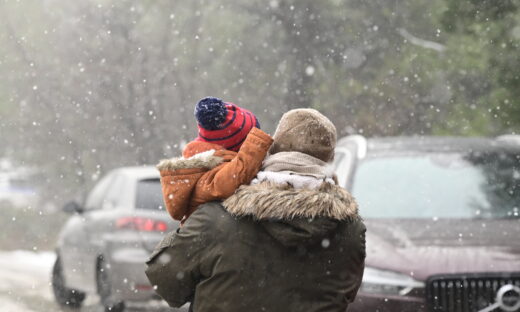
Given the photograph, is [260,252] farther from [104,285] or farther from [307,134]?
[104,285]

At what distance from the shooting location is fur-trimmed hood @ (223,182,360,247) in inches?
119

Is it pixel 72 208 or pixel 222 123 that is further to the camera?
pixel 72 208

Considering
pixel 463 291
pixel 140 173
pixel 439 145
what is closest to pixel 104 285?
pixel 140 173

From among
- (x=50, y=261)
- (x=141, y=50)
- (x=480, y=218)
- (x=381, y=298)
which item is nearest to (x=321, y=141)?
(x=381, y=298)

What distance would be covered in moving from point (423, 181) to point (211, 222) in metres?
4.44

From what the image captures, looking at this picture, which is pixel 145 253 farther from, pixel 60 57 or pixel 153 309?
pixel 60 57

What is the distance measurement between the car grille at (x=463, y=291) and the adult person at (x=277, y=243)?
8.50ft

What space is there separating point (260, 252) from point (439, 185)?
173 inches

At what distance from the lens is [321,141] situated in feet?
10.4

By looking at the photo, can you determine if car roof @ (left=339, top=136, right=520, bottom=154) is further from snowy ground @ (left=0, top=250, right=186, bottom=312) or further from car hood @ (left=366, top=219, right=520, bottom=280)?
snowy ground @ (left=0, top=250, right=186, bottom=312)

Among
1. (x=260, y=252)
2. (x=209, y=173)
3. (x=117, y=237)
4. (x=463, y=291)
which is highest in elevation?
(x=117, y=237)

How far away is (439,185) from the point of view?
7.25m

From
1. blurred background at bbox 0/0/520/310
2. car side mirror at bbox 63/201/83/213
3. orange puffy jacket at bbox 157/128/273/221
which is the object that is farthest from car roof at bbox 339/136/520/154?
blurred background at bbox 0/0/520/310

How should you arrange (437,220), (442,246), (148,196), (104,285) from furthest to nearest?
(148,196)
(104,285)
(437,220)
(442,246)
